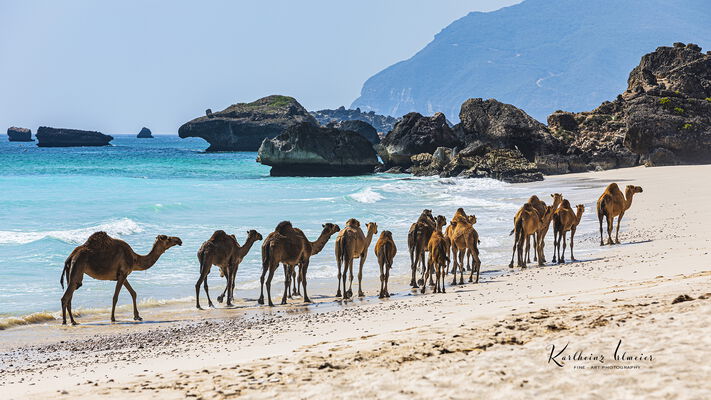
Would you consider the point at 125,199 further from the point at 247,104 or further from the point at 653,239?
the point at 247,104

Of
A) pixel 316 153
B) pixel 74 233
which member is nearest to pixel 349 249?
pixel 74 233

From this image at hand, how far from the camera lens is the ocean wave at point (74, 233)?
943 inches

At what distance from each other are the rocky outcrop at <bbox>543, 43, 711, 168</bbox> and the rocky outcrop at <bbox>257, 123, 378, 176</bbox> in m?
18.0

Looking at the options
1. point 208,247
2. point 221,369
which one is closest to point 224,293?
point 208,247

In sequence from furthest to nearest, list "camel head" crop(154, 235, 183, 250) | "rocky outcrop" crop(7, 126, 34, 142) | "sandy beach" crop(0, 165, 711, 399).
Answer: "rocky outcrop" crop(7, 126, 34, 142), "camel head" crop(154, 235, 183, 250), "sandy beach" crop(0, 165, 711, 399)

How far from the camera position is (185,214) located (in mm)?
34938

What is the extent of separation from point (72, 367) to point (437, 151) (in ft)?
178

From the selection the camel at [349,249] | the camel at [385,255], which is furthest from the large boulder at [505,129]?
the camel at [385,255]

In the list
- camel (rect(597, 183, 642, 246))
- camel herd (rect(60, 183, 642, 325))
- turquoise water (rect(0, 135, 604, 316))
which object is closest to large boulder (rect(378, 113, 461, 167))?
turquoise water (rect(0, 135, 604, 316))

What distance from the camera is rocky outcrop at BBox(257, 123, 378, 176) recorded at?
6644cm

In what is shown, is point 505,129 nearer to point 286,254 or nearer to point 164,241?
point 286,254

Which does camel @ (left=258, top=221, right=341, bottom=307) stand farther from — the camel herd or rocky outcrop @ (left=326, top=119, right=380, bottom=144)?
rocky outcrop @ (left=326, top=119, right=380, bottom=144)

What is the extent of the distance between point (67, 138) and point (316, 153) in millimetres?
108994
